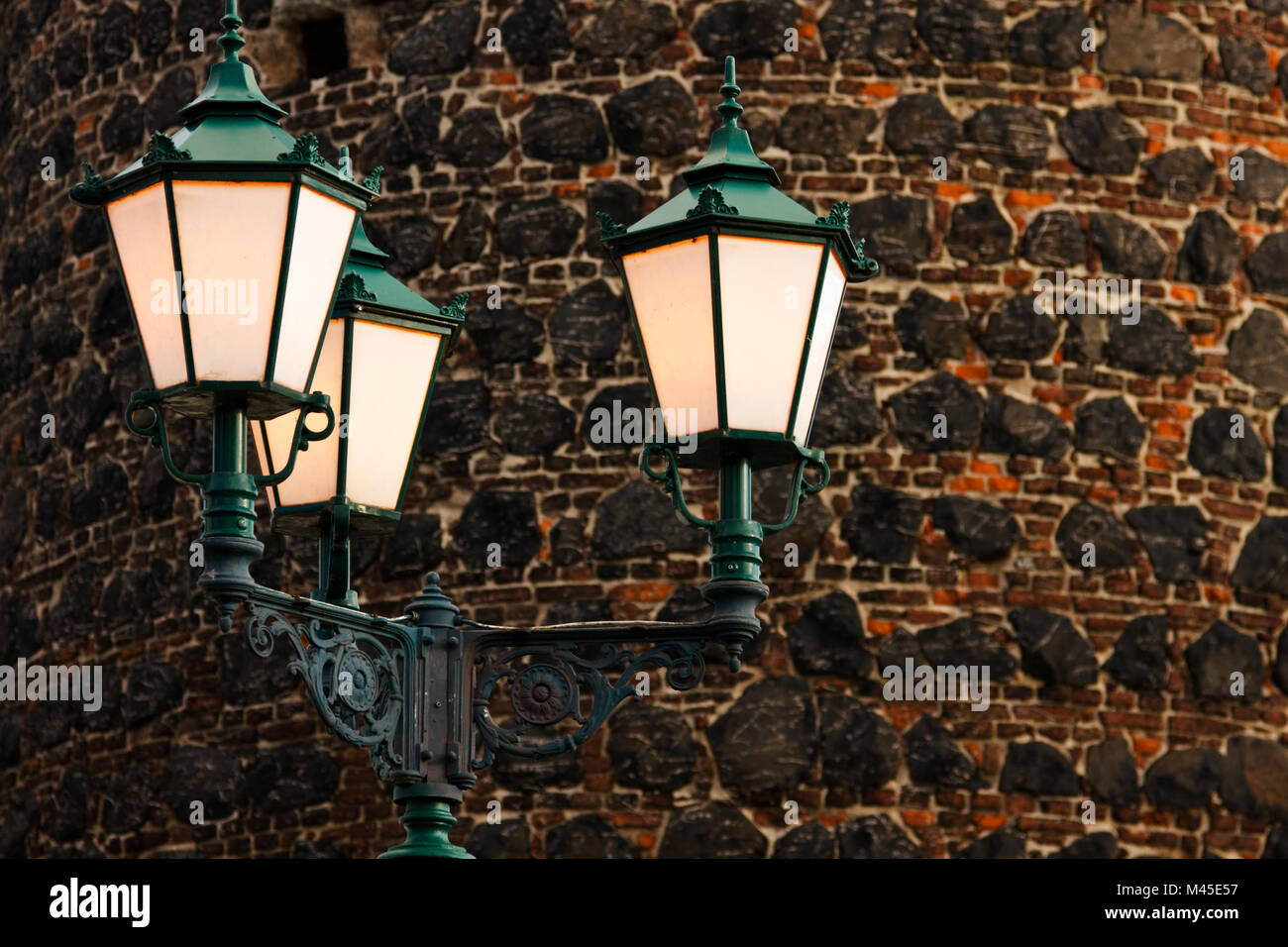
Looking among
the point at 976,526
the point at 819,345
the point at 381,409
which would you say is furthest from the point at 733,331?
the point at 976,526

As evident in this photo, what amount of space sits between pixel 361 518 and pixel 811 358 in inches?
43.2

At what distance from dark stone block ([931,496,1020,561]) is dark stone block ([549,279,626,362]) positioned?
1.39m

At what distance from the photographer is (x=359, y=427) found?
19.9 feet

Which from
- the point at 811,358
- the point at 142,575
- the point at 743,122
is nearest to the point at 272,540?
the point at 142,575

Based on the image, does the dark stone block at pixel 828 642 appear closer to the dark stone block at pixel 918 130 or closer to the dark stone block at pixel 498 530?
the dark stone block at pixel 498 530

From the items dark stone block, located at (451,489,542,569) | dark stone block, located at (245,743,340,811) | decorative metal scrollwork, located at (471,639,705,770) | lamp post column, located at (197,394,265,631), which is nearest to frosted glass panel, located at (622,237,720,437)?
decorative metal scrollwork, located at (471,639,705,770)

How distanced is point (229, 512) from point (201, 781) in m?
5.68

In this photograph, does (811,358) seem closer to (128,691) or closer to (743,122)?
(743,122)

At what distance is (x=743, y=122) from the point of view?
10648 millimetres

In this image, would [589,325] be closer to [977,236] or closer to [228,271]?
[977,236]

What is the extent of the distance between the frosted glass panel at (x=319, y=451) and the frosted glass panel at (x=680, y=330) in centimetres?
79

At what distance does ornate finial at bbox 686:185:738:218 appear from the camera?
5.57 meters

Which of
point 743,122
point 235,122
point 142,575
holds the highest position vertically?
point 743,122

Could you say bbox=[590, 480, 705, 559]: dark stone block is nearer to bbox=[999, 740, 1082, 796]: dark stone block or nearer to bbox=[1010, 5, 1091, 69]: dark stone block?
bbox=[999, 740, 1082, 796]: dark stone block
